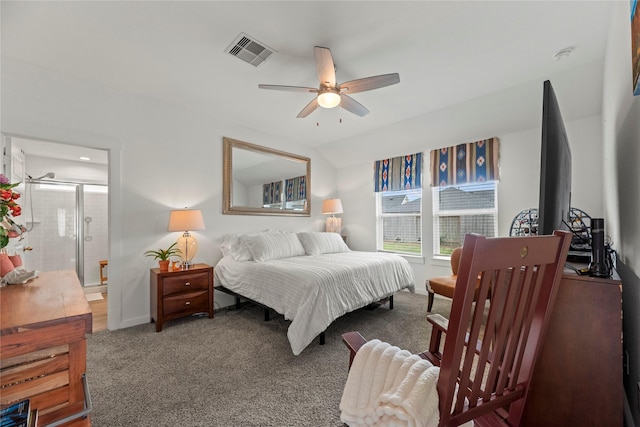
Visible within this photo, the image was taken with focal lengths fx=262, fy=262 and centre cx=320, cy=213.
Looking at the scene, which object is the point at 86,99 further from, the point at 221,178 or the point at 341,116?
the point at 341,116

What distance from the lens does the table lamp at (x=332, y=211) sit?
4934 millimetres

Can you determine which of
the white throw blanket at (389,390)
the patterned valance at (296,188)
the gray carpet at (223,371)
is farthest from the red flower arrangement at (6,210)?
the patterned valance at (296,188)

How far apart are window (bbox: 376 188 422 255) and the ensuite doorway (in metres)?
4.83

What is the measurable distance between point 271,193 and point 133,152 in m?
1.96

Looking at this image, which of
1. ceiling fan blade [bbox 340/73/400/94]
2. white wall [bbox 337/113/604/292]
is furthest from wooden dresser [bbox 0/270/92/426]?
white wall [bbox 337/113/604/292]

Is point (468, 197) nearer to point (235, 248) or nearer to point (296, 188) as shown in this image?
point (296, 188)

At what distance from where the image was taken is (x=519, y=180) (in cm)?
342

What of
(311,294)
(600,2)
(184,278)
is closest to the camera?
(600,2)

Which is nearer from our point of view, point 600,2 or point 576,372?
point 576,372

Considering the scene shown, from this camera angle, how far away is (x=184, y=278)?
2986 mm

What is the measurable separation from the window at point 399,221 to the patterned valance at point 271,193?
6.08 ft

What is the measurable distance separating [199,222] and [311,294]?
175 centimetres

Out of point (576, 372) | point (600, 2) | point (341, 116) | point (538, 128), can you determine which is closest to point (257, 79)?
point (341, 116)

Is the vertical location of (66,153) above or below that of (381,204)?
above
